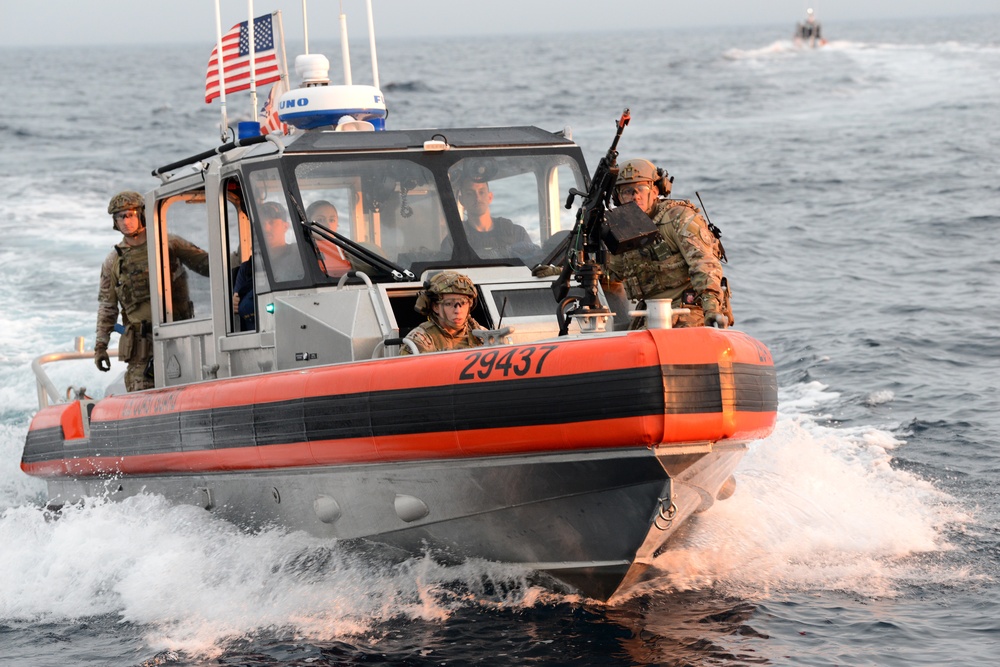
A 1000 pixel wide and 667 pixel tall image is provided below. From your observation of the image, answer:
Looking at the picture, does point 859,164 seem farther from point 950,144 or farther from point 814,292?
point 814,292

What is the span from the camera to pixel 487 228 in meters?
7.49

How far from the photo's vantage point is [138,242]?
28.6 feet

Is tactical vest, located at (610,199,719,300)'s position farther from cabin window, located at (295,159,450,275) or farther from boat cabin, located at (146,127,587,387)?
cabin window, located at (295,159,450,275)

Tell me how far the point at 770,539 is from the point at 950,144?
21.5 metres

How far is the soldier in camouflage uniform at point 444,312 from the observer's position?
6.44 meters

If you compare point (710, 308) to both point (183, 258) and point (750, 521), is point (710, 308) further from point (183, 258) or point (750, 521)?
point (183, 258)

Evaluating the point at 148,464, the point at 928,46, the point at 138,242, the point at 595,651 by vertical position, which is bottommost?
the point at 595,651

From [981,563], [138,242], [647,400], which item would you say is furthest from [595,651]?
[138,242]

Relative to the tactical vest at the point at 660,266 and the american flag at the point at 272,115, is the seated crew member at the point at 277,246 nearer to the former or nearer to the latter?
the tactical vest at the point at 660,266

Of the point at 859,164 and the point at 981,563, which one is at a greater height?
the point at 859,164

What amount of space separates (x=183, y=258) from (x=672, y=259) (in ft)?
9.77

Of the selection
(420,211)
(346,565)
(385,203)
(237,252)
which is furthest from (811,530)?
(237,252)

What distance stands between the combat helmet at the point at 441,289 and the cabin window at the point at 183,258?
1807mm

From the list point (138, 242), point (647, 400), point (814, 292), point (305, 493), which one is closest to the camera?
point (647, 400)
